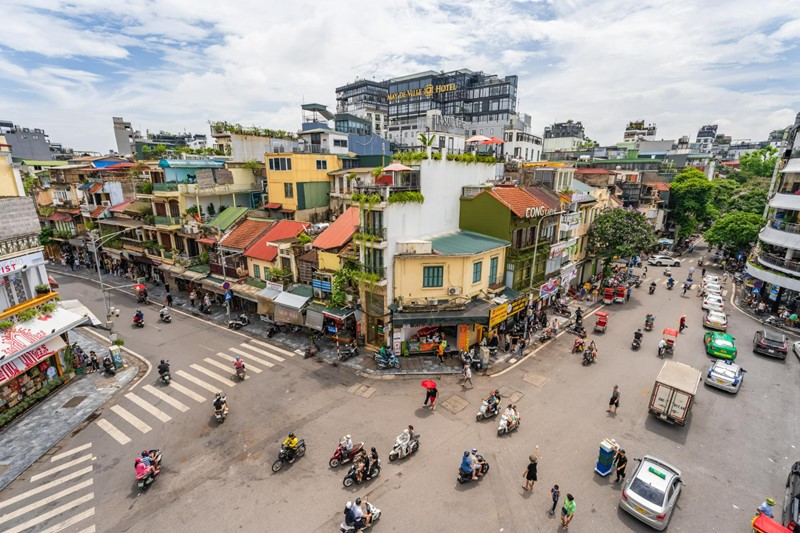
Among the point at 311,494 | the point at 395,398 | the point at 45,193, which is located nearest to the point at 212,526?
the point at 311,494

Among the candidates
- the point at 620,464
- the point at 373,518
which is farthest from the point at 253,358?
the point at 620,464

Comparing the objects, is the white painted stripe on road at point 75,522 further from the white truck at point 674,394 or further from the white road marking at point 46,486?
the white truck at point 674,394

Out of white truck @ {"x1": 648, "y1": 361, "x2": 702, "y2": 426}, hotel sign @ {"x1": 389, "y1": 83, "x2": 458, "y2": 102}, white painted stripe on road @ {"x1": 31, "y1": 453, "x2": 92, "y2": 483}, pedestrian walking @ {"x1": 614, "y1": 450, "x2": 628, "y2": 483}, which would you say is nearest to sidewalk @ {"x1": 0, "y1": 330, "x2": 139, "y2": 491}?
white painted stripe on road @ {"x1": 31, "y1": 453, "x2": 92, "y2": 483}

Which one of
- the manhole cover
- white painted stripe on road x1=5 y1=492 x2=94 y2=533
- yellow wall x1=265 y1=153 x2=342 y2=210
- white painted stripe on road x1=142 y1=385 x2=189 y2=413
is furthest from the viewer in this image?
yellow wall x1=265 y1=153 x2=342 y2=210

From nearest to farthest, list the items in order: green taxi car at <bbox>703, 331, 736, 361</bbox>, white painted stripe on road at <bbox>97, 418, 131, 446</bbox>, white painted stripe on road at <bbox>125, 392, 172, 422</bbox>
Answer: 1. white painted stripe on road at <bbox>97, 418, 131, 446</bbox>
2. white painted stripe on road at <bbox>125, 392, 172, 422</bbox>
3. green taxi car at <bbox>703, 331, 736, 361</bbox>

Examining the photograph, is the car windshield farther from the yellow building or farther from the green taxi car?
the yellow building

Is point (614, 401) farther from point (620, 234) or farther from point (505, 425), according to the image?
point (620, 234)

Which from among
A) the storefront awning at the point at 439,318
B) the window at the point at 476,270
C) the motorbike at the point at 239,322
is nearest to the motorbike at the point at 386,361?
the storefront awning at the point at 439,318
